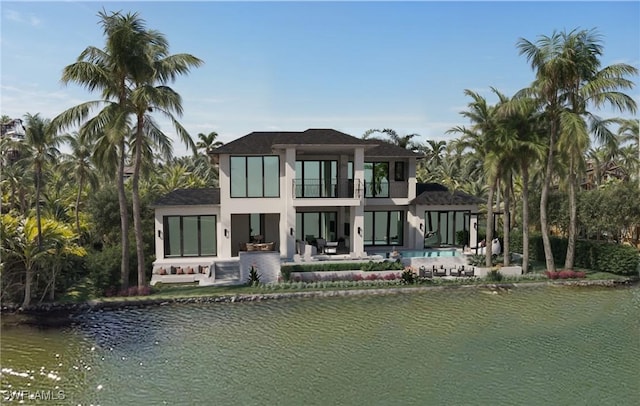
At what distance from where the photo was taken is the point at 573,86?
22891 millimetres

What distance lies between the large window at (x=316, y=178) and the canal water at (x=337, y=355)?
8.21 meters

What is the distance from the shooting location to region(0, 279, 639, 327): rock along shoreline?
17.3 metres

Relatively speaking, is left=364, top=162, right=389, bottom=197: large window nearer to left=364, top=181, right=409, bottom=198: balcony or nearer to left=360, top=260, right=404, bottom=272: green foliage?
left=364, top=181, right=409, bottom=198: balcony

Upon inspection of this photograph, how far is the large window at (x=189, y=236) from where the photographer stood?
25094 millimetres

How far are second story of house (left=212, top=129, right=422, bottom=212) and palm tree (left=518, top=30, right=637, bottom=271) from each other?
8.54 metres

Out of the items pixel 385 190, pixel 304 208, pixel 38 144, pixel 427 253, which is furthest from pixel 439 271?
pixel 38 144

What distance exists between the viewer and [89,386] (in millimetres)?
11641

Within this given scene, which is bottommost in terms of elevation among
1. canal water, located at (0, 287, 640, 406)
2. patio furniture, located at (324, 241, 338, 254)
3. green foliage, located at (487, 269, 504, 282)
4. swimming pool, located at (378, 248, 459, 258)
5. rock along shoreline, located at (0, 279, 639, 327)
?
canal water, located at (0, 287, 640, 406)

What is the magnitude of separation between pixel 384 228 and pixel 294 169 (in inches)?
291

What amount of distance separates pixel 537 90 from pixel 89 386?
2245 cm

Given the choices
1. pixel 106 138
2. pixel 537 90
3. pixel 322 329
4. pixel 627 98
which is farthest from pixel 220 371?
pixel 627 98

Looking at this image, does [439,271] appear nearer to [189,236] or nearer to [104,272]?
[189,236]

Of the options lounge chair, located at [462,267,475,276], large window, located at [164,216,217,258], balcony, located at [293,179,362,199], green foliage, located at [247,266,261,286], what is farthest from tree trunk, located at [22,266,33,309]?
lounge chair, located at [462,267,475,276]

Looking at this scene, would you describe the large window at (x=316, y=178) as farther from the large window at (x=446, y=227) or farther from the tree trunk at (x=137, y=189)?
the tree trunk at (x=137, y=189)
